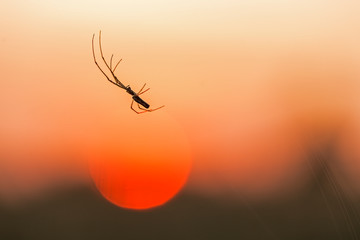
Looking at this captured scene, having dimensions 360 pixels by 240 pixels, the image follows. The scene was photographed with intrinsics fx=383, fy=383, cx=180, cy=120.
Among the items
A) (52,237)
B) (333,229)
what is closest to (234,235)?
(333,229)

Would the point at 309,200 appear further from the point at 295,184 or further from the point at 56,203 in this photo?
the point at 56,203

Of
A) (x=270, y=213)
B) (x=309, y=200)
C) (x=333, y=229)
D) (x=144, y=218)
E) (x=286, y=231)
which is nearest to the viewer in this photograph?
(x=333, y=229)

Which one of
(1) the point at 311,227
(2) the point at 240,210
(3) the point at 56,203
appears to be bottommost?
(1) the point at 311,227

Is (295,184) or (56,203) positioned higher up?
(56,203)

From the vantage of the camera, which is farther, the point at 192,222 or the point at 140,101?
the point at 192,222

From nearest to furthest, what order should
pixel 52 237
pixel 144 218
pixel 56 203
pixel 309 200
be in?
pixel 309 200 < pixel 52 237 < pixel 144 218 < pixel 56 203

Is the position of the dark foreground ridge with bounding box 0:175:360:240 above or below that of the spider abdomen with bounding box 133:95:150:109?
below

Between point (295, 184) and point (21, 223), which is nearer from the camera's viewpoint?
point (295, 184)

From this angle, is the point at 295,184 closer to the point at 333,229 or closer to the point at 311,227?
the point at 311,227

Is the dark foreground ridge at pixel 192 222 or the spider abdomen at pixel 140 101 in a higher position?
the spider abdomen at pixel 140 101

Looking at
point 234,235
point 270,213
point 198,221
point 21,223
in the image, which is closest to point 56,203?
point 21,223
